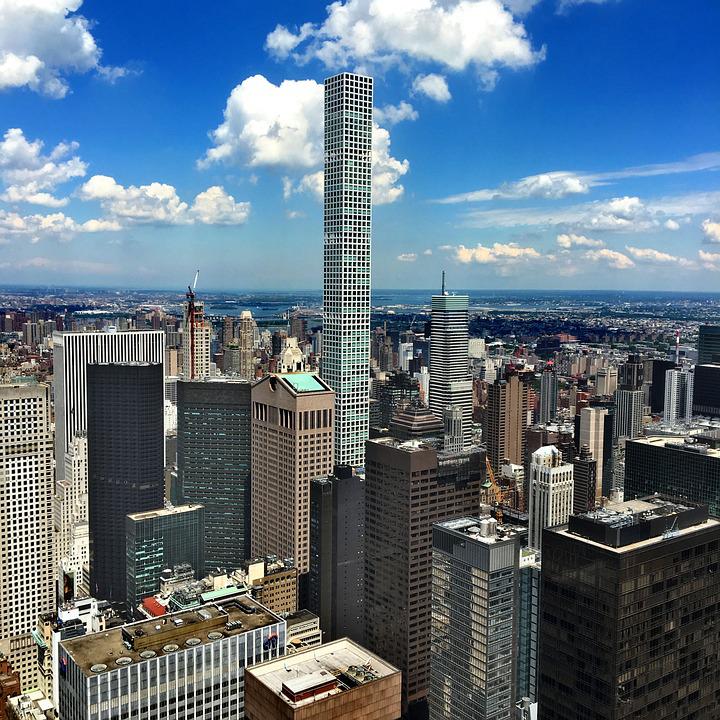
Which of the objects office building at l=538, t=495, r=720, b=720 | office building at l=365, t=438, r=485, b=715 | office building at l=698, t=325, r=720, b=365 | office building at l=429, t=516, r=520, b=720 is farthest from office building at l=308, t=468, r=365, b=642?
office building at l=698, t=325, r=720, b=365

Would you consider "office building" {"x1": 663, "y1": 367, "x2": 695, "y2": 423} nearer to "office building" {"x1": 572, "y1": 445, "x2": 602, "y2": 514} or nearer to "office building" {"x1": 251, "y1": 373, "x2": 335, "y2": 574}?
"office building" {"x1": 572, "y1": 445, "x2": 602, "y2": 514}

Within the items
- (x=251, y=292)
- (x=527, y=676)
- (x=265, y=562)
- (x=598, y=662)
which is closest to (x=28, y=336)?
(x=251, y=292)

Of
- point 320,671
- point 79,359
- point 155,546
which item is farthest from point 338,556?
point 79,359

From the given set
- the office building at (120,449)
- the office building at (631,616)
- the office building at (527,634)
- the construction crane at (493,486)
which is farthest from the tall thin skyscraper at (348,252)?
the office building at (631,616)

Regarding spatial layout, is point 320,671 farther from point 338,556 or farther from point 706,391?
point 706,391

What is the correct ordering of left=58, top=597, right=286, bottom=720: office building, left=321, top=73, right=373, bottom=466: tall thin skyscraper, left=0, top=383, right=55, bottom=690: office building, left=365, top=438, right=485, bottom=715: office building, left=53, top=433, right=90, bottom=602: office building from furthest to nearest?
left=321, top=73, right=373, bottom=466: tall thin skyscraper < left=53, top=433, right=90, bottom=602: office building < left=0, top=383, right=55, bottom=690: office building < left=365, top=438, right=485, bottom=715: office building < left=58, top=597, right=286, bottom=720: office building

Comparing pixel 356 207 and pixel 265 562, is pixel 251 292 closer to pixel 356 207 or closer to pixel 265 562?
pixel 356 207

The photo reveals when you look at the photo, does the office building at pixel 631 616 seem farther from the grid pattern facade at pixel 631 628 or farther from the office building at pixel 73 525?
the office building at pixel 73 525
